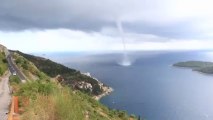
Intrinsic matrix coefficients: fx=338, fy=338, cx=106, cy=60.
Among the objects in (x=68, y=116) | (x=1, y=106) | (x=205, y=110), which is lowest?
(x=205, y=110)

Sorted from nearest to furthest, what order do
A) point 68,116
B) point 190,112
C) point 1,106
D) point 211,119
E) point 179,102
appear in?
point 68,116 → point 1,106 → point 211,119 → point 190,112 → point 179,102

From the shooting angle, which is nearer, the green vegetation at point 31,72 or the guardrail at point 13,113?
the guardrail at point 13,113

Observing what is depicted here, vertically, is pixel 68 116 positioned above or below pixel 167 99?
above

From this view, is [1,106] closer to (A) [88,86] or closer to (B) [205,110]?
(B) [205,110]

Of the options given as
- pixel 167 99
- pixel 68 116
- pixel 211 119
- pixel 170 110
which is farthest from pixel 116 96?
pixel 68 116

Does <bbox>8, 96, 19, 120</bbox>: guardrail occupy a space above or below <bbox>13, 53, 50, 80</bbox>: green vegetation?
above

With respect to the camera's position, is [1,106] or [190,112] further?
[190,112]

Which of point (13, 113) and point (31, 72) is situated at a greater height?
point (13, 113)

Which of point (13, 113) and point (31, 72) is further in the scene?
point (31, 72)

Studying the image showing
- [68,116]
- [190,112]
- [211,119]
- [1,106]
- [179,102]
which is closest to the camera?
[68,116]

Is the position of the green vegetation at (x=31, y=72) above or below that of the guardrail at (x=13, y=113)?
below

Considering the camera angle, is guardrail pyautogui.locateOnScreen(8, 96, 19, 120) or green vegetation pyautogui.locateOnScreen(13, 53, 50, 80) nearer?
guardrail pyautogui.locateOnScreen(8, 96, 19, 120)
